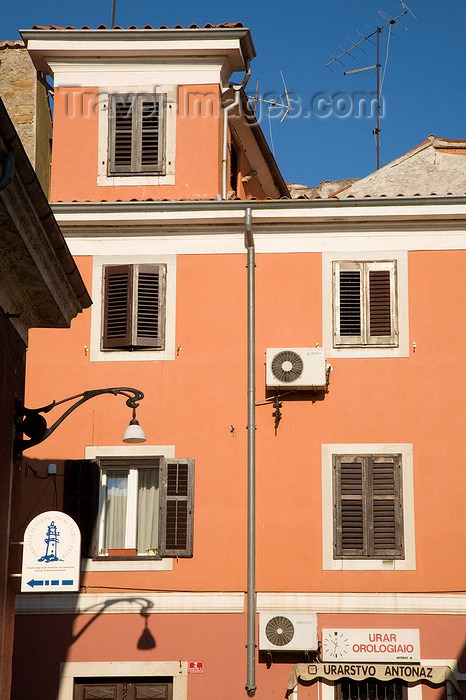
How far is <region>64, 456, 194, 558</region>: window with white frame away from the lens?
51.8 ft

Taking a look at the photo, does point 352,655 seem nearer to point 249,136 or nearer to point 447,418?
point 447,418

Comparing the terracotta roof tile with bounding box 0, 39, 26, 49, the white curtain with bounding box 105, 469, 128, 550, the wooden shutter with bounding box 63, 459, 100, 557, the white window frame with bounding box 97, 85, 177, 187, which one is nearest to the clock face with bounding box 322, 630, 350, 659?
the white curtain with bounding box 105, 469, 128, 550

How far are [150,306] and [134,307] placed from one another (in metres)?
0.24

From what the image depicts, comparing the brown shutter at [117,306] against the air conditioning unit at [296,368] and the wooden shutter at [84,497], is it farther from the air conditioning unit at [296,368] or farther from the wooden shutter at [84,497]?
the air conditioning unit at [296,368]

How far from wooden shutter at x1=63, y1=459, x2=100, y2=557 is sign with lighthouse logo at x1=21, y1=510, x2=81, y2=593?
14.8 feet

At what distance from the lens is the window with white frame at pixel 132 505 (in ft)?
51.8

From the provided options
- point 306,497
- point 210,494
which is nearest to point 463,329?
point 306,497

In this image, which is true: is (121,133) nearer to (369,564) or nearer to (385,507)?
(385,507)

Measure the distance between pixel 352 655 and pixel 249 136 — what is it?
9593mm

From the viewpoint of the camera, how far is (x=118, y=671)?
15.4m

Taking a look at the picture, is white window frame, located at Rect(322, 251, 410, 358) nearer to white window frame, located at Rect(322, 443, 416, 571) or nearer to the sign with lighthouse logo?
white window frame, located at Rect(322, 443, 416, 571)

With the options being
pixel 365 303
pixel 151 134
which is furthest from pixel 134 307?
pixel 151 134

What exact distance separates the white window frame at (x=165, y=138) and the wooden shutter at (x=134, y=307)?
201cm

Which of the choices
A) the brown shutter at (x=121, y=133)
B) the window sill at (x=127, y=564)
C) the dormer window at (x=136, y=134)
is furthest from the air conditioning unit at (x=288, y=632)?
the brown shutter at (x=121, y=133)
